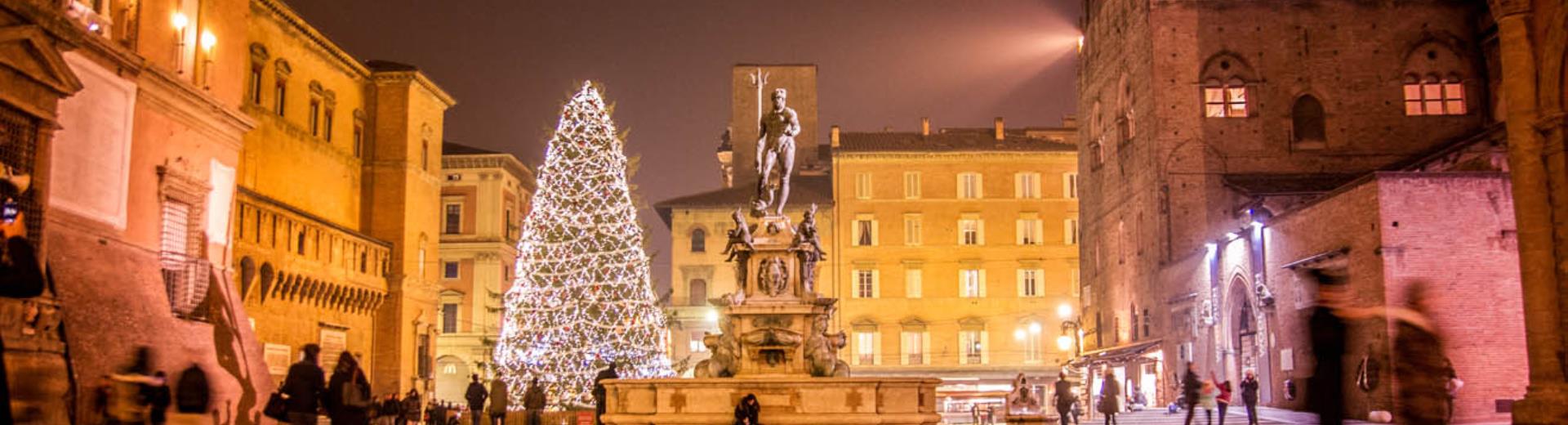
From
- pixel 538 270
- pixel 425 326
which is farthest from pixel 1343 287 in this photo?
pixel 425 326

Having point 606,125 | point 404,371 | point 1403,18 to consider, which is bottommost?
point 404,371

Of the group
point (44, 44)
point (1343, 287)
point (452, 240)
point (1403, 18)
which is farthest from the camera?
point (452, 240)

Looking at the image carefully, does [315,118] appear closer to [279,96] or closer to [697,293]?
[279,96]

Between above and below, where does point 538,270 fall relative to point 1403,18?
below

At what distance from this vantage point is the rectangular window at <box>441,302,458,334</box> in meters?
60.1

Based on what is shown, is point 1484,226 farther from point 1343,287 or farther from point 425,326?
point 425,326

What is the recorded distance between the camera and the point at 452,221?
6106cm

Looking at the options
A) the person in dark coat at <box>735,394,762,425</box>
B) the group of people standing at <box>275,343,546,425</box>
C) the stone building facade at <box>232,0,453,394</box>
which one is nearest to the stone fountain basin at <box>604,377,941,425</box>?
the person in dark coat at <box>735,394,762,425</box>

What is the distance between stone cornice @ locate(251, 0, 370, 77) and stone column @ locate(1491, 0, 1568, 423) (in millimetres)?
29086

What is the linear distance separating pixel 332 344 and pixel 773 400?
24071 millimetres

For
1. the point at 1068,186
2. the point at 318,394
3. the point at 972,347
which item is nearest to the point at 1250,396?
the point at 318,394

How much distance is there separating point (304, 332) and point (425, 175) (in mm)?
11230

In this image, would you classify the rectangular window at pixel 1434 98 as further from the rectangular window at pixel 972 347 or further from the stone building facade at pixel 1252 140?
the rectangular window at pixel 972 347

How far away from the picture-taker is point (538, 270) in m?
35.1
